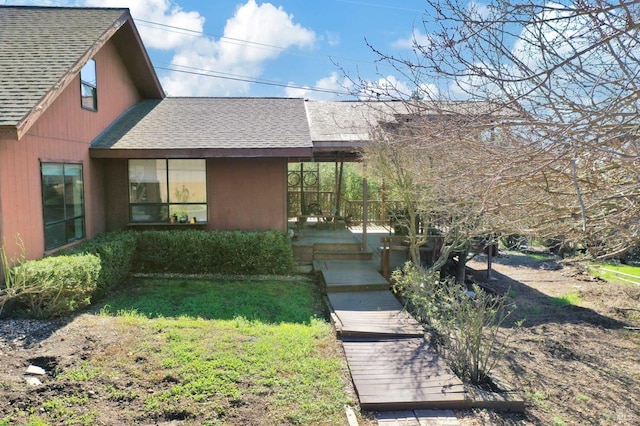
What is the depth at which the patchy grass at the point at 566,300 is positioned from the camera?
29.7ft

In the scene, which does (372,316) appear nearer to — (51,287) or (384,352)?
(384,352)

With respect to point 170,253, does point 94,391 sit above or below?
below

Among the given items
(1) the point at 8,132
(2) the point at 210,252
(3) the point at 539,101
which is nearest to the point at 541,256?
(2) the point at 210,252

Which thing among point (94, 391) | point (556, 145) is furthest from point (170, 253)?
point (556, 145)

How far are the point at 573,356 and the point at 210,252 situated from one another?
659cm

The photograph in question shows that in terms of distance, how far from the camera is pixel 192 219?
379 inches

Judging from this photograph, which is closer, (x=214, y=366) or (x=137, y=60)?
(x=214, y=366)

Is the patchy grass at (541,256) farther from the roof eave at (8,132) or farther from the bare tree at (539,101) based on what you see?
the roof eave at (8,132)

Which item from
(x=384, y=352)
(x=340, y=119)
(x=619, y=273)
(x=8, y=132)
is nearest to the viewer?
(x=384, y=352)

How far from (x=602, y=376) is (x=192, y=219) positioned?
314 inches

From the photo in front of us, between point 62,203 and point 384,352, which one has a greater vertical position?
point 62,203

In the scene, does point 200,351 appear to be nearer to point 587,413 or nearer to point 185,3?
point 587,413

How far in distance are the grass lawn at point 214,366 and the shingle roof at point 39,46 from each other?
3453mm

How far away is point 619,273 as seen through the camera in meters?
12.5
